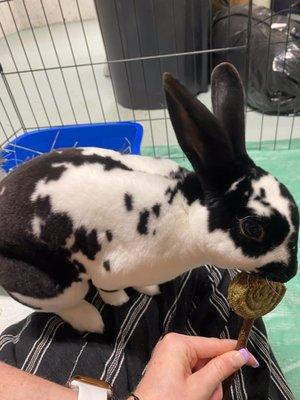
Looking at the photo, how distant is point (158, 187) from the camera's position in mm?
757

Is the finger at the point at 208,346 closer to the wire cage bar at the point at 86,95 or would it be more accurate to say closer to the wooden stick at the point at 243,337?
the wooden stick at the point at 243,337

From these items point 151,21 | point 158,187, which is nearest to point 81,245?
point 158,187

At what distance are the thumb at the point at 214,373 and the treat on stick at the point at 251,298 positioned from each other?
4 centimetres

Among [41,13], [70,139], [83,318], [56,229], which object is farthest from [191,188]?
[41,13]

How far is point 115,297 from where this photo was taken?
903 mm

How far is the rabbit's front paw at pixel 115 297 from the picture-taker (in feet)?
2.95

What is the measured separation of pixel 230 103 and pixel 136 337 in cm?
51

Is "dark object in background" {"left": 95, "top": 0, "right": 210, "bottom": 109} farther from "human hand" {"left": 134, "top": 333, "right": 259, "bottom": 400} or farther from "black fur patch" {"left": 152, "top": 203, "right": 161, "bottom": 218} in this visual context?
"human hand" {"left": 134, "top": 333, "right": 259, "bottom": 400}

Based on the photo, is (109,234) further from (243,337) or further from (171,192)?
(243,337)

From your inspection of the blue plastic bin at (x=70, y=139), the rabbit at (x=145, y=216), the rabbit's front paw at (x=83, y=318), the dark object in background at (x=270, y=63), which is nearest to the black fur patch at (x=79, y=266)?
the rabbit at (x=145, y=216)

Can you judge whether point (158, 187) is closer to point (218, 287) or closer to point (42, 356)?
point (218, 287)

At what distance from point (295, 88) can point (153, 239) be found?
140 centimetres

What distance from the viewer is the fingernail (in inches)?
25.2

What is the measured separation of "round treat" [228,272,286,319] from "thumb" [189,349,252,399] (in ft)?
0.22
